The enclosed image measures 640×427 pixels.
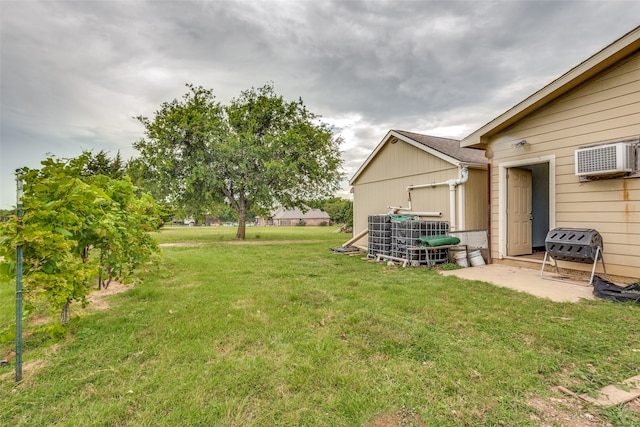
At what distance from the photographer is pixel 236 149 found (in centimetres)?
1388

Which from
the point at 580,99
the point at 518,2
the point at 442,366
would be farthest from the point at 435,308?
the point at 518,2

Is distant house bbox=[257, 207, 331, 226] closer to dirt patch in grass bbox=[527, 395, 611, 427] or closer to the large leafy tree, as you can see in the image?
the large leafy tree

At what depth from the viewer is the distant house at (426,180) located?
23.9ft

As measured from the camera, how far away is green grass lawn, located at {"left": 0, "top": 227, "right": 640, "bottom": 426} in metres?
1.73

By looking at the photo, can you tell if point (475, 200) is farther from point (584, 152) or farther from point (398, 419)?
point (398, 419)

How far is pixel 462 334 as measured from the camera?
2.81 meters

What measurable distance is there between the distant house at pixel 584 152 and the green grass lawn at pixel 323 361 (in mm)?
1938

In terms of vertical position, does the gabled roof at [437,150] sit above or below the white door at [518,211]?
above

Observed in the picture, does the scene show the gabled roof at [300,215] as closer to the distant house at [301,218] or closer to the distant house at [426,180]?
the distant house at [301,218]

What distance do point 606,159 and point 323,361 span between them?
5.37m

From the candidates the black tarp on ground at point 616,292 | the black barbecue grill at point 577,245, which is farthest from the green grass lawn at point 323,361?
the black barbecue grill at point 577,245

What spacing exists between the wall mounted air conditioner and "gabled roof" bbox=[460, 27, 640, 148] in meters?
1.22

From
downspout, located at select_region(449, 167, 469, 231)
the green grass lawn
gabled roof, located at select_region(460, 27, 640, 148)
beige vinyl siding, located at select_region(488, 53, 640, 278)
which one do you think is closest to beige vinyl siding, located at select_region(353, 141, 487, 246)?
downspout, located at select_region(449, 167, 469, 231)

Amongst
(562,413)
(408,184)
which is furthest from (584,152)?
(562,413)
